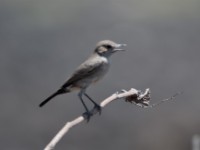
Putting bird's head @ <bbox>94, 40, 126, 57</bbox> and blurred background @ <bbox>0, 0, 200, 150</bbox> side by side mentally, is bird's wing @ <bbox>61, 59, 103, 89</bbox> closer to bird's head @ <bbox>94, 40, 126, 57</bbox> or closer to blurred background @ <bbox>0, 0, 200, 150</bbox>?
bird's head @ <bbox>94, 40, 126, 57</bbox>

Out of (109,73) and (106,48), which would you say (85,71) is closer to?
(106,48)

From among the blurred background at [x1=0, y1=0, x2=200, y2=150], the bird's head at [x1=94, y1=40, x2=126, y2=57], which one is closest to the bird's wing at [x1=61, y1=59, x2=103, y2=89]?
the bird's head at [x1=94, y1=40, x2=126, y2=57]

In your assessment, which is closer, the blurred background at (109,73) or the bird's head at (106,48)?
the bird's head at (106,48)

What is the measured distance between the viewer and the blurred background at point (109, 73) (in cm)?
1958

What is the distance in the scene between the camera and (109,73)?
2205 centimetres

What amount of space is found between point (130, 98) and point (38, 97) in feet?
43.9

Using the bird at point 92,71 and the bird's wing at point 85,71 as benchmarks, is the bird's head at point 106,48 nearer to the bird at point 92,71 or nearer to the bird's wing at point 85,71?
the bird at point 92,71

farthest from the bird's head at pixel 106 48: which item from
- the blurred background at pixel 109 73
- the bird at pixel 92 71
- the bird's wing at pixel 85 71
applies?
the blurred background at pixel 109 73

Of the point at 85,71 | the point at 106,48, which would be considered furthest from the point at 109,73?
the point at 85,71

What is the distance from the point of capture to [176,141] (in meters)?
19.1

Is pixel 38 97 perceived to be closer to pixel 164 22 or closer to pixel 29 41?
pixel 29 41

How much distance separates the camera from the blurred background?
19.6 meters

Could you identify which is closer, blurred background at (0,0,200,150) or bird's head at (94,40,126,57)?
bird's head at (94,40,126,57)

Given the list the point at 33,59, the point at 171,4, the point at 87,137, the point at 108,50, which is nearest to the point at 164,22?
the point at 171,4
